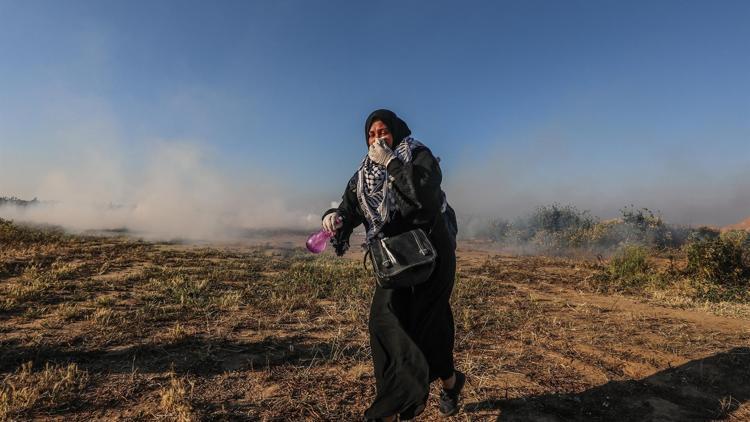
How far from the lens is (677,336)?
4.62m

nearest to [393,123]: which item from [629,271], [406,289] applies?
[406,289]

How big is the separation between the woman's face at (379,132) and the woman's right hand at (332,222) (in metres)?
0.63

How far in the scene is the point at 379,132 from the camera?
295 cm

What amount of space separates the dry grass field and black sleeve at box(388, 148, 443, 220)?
59.3 inches

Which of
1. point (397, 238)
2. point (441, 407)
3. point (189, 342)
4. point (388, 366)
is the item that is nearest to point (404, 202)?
point (397, 238)

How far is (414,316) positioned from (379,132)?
4.35ft

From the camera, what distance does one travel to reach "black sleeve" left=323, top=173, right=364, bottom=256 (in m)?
3.05

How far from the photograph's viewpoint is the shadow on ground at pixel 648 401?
289 cm

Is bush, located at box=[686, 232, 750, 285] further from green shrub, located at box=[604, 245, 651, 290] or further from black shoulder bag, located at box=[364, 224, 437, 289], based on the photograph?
black shoulder bag, located at box=[364, 224, 437, 289]

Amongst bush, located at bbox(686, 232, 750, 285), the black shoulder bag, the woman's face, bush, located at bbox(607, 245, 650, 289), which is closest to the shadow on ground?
the black shoulder bag

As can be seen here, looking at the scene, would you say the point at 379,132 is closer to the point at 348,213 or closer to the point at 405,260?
the point at 348,213

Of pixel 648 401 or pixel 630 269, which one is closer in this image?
pixel 648 401

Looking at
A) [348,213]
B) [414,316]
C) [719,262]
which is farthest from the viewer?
[719,262]

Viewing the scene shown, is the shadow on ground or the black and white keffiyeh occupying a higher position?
the black and white keffiyeh
